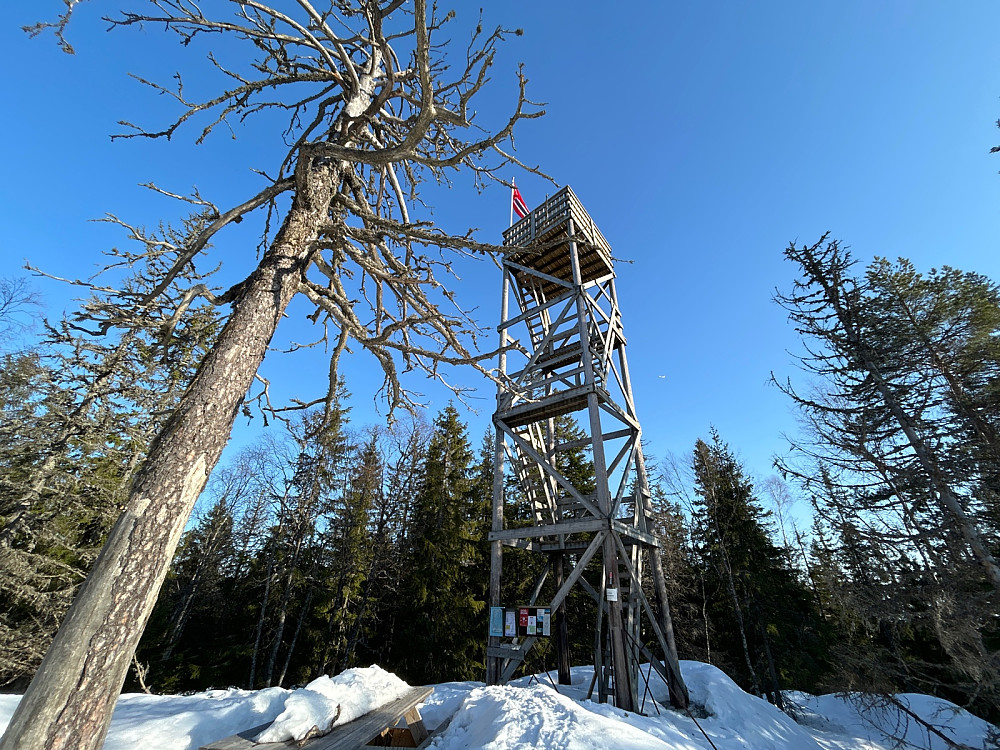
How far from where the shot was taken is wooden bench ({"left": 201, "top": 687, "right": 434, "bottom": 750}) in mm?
3291

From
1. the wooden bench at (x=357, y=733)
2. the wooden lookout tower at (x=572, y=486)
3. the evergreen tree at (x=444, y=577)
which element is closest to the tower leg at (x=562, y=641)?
the wooden lookout tower at (x=572, y=486)

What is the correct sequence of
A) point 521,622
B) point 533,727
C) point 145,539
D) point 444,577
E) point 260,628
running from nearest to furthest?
point 145,539 < point 533,727 < point 521,622 < point 260,628 < point 444,577

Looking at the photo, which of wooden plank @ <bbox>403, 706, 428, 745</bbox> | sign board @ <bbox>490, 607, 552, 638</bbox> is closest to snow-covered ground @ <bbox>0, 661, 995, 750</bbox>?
wooden plank @ <bbox>403, 706, 428, 745</bbox>

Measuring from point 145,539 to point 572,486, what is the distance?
7026 millimetres

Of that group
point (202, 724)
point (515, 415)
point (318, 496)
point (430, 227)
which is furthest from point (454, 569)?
point (430, 227)

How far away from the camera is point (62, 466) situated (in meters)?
8.72

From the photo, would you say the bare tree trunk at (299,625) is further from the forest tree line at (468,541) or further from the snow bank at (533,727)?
the snow bank at (533,727)

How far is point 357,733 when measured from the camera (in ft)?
12.6

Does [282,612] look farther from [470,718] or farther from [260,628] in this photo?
[470,718]

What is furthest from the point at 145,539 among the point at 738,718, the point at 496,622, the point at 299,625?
the point at 299,625

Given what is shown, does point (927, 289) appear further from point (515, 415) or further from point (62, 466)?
point (62, 466)

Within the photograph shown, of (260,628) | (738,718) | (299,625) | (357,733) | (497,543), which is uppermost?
(497,543)

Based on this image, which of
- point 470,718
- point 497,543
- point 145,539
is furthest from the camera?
point 497,543

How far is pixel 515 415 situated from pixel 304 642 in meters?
12.7
